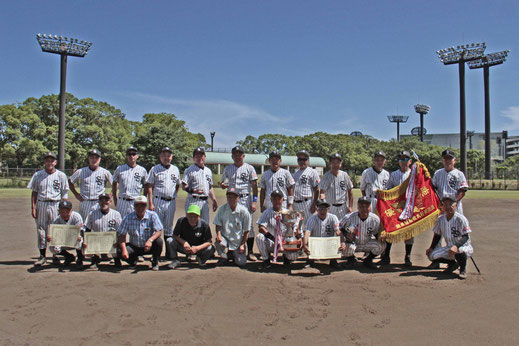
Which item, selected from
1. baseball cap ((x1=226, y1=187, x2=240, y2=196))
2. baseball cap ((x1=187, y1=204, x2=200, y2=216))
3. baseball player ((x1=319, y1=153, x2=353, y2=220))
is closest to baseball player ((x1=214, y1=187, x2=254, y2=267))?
baseball cap ((x1=226, y1=187, x2=240, y2=196))

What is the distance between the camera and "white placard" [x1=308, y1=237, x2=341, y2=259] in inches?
262

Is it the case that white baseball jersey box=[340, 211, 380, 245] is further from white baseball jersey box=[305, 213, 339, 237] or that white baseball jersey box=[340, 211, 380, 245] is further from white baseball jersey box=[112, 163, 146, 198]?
white baseball jersey box=[112, 163, 146, 198]

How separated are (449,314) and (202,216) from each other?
458 centimetres

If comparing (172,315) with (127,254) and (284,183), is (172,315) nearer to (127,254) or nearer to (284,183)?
(127,254)

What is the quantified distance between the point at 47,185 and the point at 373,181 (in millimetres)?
6281

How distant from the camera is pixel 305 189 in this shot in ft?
26.1

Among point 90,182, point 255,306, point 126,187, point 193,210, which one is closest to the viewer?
point 255,306

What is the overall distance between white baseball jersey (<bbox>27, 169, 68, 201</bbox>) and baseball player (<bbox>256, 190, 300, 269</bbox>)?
3.84 metres

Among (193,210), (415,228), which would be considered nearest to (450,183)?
(415,228)

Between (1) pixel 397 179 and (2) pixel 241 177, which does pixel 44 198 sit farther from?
(1) pixel 397 179

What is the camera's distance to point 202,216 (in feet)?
24.8

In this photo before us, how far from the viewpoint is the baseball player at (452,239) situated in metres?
6.38

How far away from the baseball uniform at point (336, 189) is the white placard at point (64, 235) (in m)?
4.68

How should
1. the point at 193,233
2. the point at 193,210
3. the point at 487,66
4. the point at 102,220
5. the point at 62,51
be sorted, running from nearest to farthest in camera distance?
the point at 193,210 < the point at 193,233 < the point at 102,220 < the point at 62,51 < the point at 487,66
